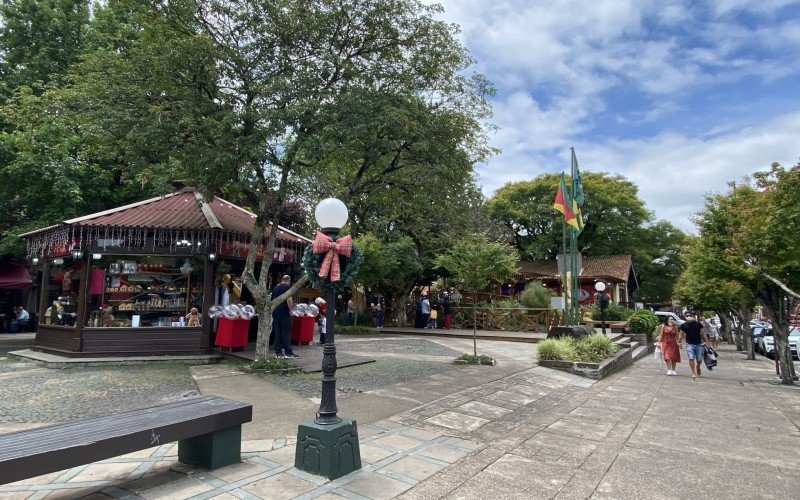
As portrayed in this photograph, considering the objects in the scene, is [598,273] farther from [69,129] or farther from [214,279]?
[69,129]

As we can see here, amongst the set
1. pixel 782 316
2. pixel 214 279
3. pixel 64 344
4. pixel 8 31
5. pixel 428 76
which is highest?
pixel 8 31

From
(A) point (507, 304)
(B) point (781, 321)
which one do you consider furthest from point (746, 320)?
(B) point (781, 321)

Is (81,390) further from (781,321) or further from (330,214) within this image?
(781,321)

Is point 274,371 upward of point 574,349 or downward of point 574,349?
downward

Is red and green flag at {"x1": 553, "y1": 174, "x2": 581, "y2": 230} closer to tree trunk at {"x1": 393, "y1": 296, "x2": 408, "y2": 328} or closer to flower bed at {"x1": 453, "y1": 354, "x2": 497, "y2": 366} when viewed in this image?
flower bed at {"x1": 453, "y1": 354, "x2": 497, "y2": 366}

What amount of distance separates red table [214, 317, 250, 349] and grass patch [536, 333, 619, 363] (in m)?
7.72

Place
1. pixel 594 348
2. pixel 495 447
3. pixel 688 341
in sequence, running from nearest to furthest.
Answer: pixel 495 447 < pixel 688 341 < pixel 594 348

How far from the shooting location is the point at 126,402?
283 inches

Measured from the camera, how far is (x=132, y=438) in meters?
3.73

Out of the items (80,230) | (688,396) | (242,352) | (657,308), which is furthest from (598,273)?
(657,308)

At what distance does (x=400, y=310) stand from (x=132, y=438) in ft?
71.7

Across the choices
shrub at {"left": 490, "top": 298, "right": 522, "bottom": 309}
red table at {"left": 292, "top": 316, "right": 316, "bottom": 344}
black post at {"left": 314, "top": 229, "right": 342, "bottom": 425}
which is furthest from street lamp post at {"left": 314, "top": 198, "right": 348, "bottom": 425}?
shrub at {"left": 490, "top": 298, "right": 522, "bottom": 309}

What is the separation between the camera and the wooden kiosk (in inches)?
439

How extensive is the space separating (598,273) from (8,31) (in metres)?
32.6
